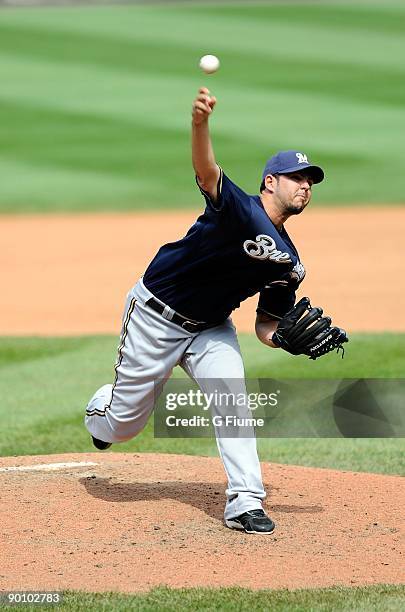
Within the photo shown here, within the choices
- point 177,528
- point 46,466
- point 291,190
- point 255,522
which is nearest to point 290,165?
point 291,190

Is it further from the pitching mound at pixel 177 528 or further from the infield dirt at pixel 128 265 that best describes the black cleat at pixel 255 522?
the infield dirt at pixel 128 265

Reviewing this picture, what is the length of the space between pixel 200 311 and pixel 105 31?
1926 cm

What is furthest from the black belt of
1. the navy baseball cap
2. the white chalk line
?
the white chalk line

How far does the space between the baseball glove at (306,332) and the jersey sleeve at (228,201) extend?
62cm

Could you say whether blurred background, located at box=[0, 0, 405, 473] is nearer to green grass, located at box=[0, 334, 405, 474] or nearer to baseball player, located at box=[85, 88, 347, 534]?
green grass, located at box=[0, 334, 405, 474]

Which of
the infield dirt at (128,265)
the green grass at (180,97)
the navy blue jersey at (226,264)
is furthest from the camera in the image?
the green grass at (180,97)

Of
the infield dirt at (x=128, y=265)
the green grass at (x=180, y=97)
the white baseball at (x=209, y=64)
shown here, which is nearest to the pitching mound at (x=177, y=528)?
the white baseball at (x=209, y=64)

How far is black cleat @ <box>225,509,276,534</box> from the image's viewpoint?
5.60 meters

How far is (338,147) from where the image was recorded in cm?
1850

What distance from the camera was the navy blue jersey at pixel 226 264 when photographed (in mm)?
5453

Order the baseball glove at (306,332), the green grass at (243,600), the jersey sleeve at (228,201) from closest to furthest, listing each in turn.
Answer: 1. the green grass at (243,600)
2. the jersey sleeve at (228,201)
3. the baseball glove at (306,332)

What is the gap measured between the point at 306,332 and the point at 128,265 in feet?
25.6

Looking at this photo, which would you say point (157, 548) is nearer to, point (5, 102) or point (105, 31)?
point (5, 102)

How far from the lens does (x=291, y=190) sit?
5641 mm
